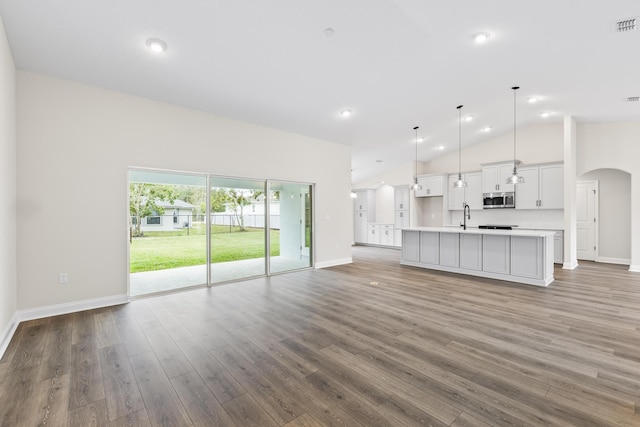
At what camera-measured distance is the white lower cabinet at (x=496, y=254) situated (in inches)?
220

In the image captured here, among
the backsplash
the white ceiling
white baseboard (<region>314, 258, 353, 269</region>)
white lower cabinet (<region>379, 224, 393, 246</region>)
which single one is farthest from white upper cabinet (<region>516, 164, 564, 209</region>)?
white baseboard (<region>314, 258, 353, 269</region>)

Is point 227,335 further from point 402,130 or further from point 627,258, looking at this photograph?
point 627,258

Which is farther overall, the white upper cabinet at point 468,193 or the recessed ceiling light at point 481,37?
the white upper cabinet at point 468,193

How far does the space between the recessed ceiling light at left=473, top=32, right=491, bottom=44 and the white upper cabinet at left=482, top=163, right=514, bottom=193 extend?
5.16m

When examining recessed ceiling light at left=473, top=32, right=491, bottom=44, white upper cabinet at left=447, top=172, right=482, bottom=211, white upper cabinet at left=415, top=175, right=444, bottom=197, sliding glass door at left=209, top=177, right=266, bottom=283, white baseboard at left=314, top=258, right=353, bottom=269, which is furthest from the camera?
white upper cabinet at left=415, top=175, right=444, bottom=197

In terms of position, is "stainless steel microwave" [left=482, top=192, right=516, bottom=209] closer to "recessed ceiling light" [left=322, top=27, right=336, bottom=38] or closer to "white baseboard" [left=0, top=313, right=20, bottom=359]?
"recessed ceiling light" [left=322, top=27, right=336, bottom=38]

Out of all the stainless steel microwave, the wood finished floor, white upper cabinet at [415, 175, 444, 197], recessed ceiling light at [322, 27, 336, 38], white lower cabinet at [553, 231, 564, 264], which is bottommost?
the wood finished floor

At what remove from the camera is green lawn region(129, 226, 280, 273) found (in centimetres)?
495

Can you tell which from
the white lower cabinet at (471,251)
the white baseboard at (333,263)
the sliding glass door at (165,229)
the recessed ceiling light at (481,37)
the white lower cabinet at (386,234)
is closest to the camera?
the recessed ceiling light at (481,37)

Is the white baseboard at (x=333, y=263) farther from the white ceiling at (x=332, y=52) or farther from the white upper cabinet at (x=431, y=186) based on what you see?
the white upper cabinet at (x=431, y=186)

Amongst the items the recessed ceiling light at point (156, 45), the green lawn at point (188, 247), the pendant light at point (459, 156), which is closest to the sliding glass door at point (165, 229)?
the green lawn at point (188, 247)

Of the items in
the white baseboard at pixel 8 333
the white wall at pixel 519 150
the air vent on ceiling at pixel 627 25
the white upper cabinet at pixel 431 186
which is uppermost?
the air vent on ceiling at pixel 627 25

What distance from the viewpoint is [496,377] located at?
232 centimetres

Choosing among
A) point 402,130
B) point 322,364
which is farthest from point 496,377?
point 402,130
